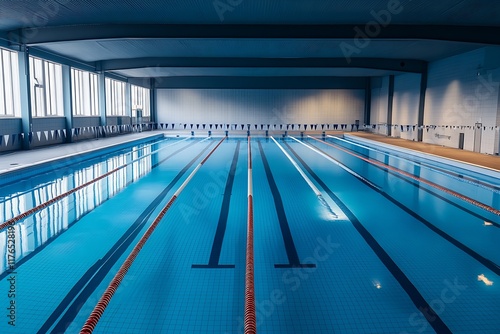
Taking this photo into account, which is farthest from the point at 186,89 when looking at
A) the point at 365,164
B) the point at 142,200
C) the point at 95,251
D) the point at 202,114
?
the point at 95,251

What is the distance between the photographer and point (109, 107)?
17453 mm

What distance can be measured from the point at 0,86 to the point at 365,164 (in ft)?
31.0

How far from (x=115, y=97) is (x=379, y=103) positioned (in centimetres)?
1353

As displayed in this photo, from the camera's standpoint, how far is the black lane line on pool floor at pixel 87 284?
2.43 metres

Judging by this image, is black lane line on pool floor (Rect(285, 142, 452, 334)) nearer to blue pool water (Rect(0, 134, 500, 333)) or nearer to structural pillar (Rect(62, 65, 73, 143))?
blue pool water (Rect(0, 134, 500, 333))

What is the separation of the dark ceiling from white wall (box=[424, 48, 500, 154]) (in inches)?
24.9

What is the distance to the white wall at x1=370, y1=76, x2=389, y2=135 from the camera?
1923 centimetres

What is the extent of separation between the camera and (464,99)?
11.5 metres

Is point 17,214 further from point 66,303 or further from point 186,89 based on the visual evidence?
point 186,89

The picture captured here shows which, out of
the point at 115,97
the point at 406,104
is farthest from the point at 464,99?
the point at 115,97

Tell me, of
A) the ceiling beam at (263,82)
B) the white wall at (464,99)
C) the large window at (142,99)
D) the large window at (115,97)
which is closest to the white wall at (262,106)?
the ceiling beam at (263,82)

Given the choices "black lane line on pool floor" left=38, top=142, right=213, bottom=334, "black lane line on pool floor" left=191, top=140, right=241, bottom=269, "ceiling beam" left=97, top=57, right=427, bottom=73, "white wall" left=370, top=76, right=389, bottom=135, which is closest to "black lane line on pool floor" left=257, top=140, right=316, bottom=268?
"black lane line on pool floor" left=191, top=140, right=241, bottom=269

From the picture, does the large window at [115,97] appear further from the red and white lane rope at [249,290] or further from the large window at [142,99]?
the red and white lane rope at [249,290]

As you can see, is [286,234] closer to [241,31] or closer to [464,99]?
[241,31]
